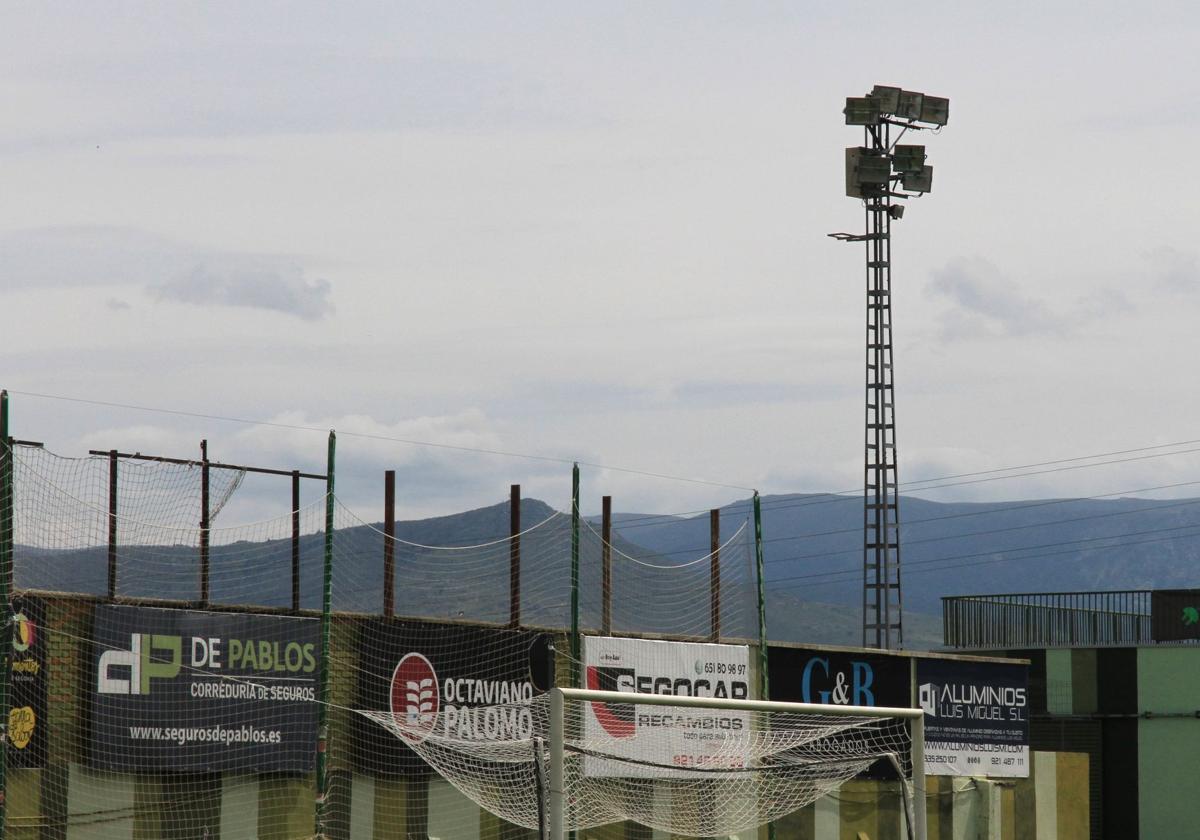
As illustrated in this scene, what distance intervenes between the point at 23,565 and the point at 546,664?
22.6 feet

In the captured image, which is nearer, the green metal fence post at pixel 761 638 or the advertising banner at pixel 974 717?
the green metal fence post at pixel 761 638

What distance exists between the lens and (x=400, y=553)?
2525 cm

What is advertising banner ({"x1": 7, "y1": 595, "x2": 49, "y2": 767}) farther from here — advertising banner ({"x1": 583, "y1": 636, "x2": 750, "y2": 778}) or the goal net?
advertising banner ({"x1": 583, "y1": 636, "x2": 750, "y2": 778})

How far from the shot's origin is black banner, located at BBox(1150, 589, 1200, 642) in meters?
48.3

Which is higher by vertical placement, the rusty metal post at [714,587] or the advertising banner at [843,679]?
the rusty metal post at [714,587]

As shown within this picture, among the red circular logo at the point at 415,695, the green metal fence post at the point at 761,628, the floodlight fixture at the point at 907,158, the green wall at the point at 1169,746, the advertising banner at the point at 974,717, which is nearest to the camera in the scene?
the red circular logo at the point at 415,695

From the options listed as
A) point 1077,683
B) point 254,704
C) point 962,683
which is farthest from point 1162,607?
point 254,704

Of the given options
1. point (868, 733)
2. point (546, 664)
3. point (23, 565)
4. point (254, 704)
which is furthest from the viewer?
point (868, 733)

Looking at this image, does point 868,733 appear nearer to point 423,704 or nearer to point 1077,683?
point 423,704

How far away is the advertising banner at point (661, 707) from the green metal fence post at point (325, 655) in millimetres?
4620

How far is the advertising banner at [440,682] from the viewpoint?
77.1 feet

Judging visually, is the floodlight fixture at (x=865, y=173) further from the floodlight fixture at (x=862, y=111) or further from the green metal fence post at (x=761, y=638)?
the green metal fence post at (x=761, y=638)

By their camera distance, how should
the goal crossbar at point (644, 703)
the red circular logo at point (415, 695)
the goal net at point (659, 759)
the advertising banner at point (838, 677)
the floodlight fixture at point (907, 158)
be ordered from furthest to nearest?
the floodlight fixture at point (907, 158)
the advertising banner at point (838, 677)
the red circular logo at point (415, 695)
the goal net at point (659, 759)
the goal crossbar at point (644, 703)

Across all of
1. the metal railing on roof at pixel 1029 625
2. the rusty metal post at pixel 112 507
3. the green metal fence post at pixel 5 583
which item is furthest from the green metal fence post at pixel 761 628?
the metal railing on roof at pixel 1029 625
